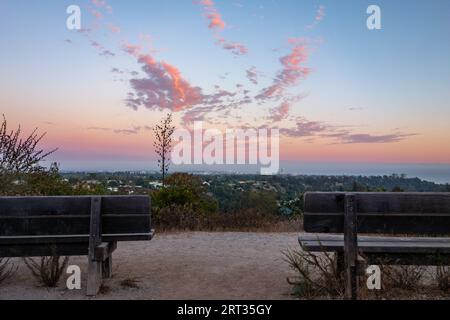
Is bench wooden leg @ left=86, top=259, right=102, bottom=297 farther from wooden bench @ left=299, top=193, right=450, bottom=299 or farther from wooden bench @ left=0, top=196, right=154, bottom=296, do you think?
wooden bench @ left=299, top=193, right=450, bottom=299

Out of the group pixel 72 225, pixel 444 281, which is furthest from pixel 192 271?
pixel 444 281

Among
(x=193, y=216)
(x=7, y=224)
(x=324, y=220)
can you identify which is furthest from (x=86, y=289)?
(x=193, y=216)

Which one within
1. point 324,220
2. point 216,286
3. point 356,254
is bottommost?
point 216,286

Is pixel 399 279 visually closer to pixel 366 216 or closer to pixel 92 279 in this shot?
pixel 366 216

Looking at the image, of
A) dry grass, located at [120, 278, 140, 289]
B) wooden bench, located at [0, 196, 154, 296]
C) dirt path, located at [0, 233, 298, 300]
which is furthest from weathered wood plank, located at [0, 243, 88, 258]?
dry grass, located at [120, 278, 140, 289]

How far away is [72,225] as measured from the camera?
5.34 m

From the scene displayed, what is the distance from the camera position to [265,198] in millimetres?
23859

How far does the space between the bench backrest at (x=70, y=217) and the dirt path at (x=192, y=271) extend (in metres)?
0.75

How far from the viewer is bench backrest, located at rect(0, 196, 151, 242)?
520 cm
